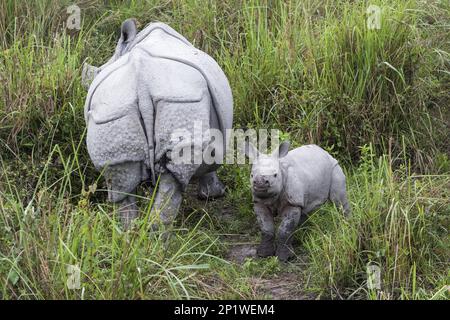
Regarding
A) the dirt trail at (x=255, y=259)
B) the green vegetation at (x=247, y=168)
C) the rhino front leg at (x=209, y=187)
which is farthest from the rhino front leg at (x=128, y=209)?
the rhino front leg at (x=209, y=187)

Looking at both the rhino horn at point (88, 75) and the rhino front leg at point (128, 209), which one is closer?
the rhino front leg at point (128, 209)

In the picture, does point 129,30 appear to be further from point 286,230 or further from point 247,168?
point 286,230

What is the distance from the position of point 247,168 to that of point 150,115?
1317 mm

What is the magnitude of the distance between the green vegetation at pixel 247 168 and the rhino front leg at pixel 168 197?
11 centimetres

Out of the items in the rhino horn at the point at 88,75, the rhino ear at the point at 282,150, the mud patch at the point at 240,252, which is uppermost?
the rhino horn at the point at 88,75

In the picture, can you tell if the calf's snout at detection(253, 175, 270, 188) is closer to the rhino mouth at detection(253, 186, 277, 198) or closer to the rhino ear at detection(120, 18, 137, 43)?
the rhino mouth at detection(253, 186, 277, 198)

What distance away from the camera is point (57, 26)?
7457 millimetres

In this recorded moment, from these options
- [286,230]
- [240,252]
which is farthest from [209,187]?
[286,230]

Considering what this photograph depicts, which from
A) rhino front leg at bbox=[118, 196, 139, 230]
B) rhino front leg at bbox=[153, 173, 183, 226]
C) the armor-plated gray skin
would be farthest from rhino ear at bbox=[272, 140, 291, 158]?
rhino front leg at bbox=[118, 196, 139, 230]

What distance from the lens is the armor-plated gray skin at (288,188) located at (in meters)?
5.21

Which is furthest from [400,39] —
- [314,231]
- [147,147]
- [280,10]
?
[147,147]

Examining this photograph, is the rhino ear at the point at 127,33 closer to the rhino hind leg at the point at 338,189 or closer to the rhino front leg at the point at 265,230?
the rhino front leg at the point at 265,230
